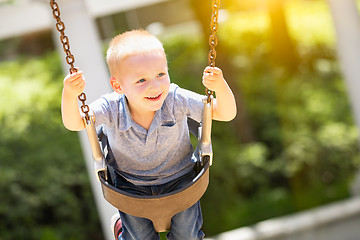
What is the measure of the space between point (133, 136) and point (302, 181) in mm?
6203

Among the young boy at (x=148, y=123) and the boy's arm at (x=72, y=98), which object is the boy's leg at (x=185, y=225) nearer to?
the young boy at (x=148, y=123)

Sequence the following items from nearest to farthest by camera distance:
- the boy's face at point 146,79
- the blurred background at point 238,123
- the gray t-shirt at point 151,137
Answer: the boy's face at point 146,79 < the gray t-shirt at point 151,137 < the blurred background at point 238,123

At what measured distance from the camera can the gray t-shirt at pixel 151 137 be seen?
7.49ft

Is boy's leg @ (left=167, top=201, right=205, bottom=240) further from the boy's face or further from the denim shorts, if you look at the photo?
the boy's face

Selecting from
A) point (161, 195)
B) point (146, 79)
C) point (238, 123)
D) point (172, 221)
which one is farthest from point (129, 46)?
point (238, 123)

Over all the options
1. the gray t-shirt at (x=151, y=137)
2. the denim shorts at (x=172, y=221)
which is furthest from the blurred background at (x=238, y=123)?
the denim shorts at (x=172, y=221)

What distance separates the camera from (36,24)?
5.89 meters

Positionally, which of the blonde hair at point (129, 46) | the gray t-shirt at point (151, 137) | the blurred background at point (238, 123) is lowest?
the blurred background at point (238, 123)

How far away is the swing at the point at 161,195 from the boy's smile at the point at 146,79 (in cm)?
18

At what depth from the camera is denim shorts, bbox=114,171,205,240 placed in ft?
7.61

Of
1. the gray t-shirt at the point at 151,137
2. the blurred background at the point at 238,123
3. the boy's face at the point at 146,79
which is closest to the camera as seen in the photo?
the boy's face at the point at 146,79

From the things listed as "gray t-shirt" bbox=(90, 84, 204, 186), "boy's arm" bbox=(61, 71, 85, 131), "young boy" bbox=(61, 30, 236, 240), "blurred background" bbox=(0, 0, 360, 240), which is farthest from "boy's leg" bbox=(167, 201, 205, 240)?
"blurred background" bbox=(0, 0, 360, 240)

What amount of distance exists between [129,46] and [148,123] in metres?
0.34

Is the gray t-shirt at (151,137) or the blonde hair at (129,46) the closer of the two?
the blonde hair at (129,46)
